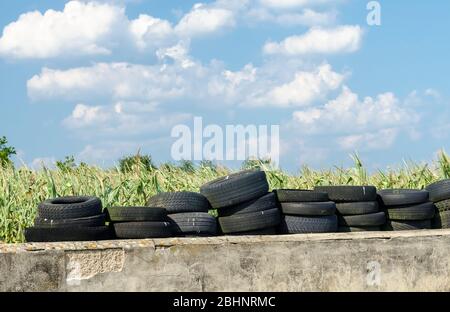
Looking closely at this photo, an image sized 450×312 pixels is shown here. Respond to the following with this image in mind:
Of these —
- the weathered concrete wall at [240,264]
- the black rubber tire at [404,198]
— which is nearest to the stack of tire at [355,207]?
the black rubber tire at [404,198]

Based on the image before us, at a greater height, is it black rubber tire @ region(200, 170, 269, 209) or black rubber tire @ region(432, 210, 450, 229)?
black rubber tire @ region(200, 170, 269, 209)

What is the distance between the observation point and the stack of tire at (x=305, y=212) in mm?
9625

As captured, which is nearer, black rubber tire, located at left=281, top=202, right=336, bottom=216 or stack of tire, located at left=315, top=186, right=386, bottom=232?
black rubber tire, located at left=281, top=202, right=336, bottom=216

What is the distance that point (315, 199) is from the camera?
974 cm

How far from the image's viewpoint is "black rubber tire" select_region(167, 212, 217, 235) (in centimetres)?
929

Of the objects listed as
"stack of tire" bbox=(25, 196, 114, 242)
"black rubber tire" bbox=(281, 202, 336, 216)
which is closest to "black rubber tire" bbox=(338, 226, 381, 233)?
"black rubber tire" bbox=(281, 202, 336, 216)

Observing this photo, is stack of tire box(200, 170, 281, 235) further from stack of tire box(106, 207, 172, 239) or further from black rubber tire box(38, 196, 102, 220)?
black rubber tire box(38, 196, 102, 220)

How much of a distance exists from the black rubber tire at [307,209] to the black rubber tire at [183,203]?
37.4 inches

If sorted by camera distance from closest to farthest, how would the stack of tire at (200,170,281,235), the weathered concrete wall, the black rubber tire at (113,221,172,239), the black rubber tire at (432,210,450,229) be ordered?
the weathered concrete wall
the black rubber tire at (113,221,172,239)
the stack of tire at (200,170,281,235)
the black rubber tire at (432,210,450,229)

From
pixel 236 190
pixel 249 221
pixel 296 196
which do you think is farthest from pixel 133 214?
pixel 296 196

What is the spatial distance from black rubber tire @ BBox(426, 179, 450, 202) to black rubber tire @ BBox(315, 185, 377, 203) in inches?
38.5

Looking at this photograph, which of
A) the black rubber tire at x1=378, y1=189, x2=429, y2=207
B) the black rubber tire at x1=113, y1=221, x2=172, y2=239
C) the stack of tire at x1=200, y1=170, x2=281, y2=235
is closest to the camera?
the black rubber tire at x1=113, y1=221, x2=172, y2=239

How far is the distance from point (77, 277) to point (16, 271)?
628mm
